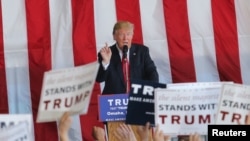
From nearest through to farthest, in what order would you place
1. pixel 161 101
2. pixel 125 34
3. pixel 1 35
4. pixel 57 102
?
pixel 57 102, pixel 161 101, pixel 125 34, pixel 1 35

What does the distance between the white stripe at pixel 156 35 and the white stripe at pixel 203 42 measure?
0.55ft

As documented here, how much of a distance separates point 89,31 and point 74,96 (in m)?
2.02

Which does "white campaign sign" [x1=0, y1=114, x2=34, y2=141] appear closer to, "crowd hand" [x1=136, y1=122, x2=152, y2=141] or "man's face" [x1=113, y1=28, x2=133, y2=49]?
"crowd hand" [x1=136, y1=122, x2=152, y2=141]

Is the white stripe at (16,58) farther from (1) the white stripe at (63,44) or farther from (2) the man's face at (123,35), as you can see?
(2) the man's face at (123,35)

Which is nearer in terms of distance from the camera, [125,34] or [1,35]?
[125,34]

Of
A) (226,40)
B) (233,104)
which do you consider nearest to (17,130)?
(233,104)

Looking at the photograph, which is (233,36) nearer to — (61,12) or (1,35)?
(61,12)

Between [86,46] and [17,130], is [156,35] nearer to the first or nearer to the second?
[86,46]

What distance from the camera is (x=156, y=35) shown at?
456 cm

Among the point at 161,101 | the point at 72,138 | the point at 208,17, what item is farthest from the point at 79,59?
the point at 161,101

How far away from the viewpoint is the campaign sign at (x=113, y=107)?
3.66 metres

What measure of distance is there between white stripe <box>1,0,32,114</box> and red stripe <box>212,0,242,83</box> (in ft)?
Answer: 3.75

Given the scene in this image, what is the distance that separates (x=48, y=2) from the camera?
458 centimetres

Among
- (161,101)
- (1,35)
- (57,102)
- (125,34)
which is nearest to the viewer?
(57,102)
